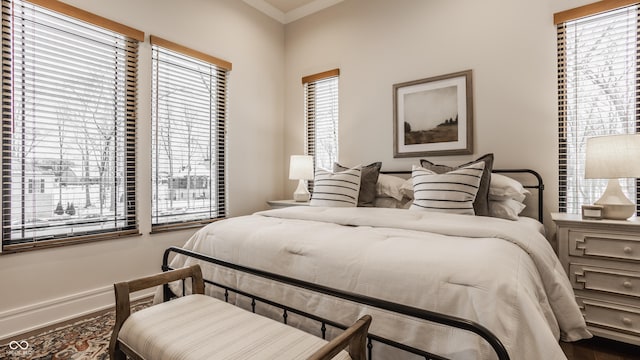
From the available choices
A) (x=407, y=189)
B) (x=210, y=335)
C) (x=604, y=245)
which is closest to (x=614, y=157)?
(x=604, y=245)

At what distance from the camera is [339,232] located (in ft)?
5.42

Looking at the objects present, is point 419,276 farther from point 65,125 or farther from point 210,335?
point 65,125

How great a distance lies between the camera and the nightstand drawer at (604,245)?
5.92 feet

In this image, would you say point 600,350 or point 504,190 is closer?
point 600,350

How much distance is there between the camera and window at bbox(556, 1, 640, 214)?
88.4 inches

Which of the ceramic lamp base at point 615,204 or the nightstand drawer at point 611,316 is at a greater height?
the ceramic lamp base at point 615,204

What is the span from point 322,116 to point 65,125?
2.49 metres

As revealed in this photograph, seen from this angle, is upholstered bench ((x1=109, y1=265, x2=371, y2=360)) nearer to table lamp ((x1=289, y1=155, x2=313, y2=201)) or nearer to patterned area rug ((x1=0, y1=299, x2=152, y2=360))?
patterned area rug ((x1=0, y1=299, x2=152, y2=360))

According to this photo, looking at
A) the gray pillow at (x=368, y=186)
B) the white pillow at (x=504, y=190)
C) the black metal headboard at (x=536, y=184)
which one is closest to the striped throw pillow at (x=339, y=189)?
the gray pillow at (x=368, y=186)

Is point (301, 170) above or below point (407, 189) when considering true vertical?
above

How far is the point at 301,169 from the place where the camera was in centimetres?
356

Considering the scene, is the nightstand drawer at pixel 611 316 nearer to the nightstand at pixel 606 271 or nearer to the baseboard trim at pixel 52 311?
the nightstand at pixel 606 271

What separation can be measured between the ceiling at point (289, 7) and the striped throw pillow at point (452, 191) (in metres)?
2.64

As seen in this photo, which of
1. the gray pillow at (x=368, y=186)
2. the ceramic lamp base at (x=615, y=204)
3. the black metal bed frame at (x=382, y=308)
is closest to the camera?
the black metal bed frame at (x=382, y=308)
